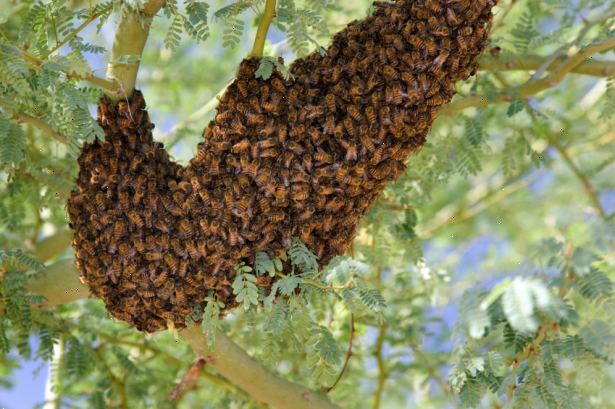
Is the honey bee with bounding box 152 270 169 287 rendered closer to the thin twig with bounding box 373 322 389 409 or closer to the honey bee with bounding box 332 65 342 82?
the honey bee with bounding box 332 65 342 82

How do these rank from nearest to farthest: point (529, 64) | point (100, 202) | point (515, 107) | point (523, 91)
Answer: point (100, 202) → point (515, 107) → point (523, 91) → point (529, 64)

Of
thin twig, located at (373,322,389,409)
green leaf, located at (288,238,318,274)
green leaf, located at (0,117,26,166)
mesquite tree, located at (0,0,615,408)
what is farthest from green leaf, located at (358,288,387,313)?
thin twig, located at (373,322,389,409)

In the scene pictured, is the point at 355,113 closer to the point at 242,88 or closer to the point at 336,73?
the point at 336,73

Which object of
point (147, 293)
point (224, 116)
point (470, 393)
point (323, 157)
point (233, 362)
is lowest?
point (470, 393)

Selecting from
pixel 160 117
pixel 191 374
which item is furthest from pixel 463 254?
pixel 191 374

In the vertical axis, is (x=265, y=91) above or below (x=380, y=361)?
above

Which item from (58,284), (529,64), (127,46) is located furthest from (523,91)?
(58,284)

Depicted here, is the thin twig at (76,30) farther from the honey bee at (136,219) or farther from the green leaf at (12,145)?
the honey bee at (136,219)
